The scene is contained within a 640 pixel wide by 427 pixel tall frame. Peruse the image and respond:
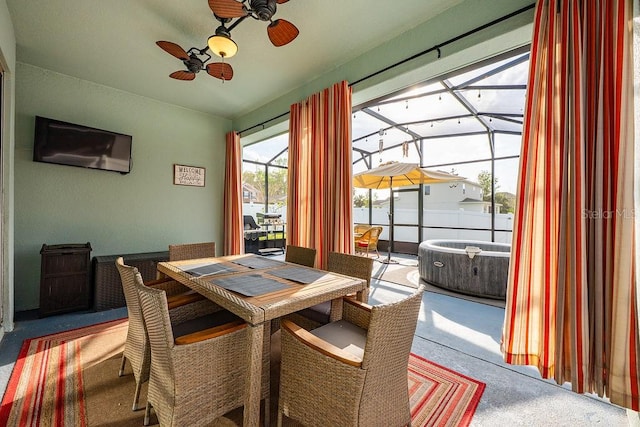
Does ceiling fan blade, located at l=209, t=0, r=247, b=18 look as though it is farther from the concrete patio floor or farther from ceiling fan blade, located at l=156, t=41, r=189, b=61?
the concrete patio floor

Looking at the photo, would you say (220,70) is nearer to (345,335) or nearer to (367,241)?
(345,335)

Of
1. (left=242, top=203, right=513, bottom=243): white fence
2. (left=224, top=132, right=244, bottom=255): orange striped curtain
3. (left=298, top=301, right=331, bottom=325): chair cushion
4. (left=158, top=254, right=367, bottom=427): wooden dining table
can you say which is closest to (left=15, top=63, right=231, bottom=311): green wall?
(left=224, top=132, right=244, bottom=255): orange striped curtain

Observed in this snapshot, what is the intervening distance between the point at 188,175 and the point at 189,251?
218 cm

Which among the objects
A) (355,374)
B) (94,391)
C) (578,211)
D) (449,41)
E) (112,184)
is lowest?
(94,391)

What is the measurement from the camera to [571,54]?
1.61 meters

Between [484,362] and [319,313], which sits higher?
[319,313]

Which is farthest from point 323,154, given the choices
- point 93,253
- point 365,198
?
point 365,198

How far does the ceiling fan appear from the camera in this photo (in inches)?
71.0

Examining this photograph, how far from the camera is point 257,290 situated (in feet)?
5.06

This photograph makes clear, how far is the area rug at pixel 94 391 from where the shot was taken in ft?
4.91

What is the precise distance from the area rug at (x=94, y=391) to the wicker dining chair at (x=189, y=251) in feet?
2.87

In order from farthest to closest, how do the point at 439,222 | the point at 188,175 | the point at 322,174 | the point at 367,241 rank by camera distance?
the point at 439,222, the point at 367,241, the point at 188,175, the point at 322,174

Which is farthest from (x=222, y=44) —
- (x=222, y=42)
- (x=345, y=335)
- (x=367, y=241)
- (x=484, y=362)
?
(x=367, y=241)

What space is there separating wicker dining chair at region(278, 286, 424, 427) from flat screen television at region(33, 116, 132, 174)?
3689 millimetres
